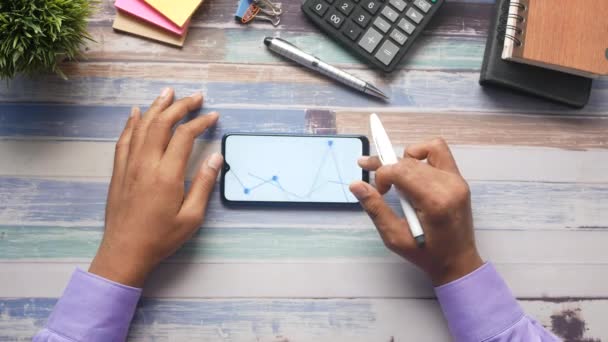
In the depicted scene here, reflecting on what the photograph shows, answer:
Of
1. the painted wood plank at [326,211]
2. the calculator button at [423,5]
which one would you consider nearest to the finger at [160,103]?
the painted wood plank at [326,211]

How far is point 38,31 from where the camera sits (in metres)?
0.51

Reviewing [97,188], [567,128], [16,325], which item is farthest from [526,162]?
[16,325]

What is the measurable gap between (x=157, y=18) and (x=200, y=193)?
22 cm

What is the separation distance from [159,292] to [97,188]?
142 mm

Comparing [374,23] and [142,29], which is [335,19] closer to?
[374,23]

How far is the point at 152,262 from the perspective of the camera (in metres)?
0.56

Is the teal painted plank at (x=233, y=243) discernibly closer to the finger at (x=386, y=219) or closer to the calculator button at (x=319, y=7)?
the finger at (x=386, y=219)

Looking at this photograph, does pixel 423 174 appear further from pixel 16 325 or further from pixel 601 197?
pixel 16 325

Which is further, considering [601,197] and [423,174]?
[601,197]

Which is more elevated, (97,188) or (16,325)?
(97,188)

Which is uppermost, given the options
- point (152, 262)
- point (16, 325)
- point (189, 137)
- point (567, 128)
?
point (567, 128)

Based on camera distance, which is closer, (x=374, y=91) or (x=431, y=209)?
(x=431, y=209)

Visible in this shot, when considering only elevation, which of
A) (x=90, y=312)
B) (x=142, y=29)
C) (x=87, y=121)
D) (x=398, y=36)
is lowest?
(x=90, y=312)

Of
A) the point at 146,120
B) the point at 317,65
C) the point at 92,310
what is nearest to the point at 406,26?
the point at 317,65
